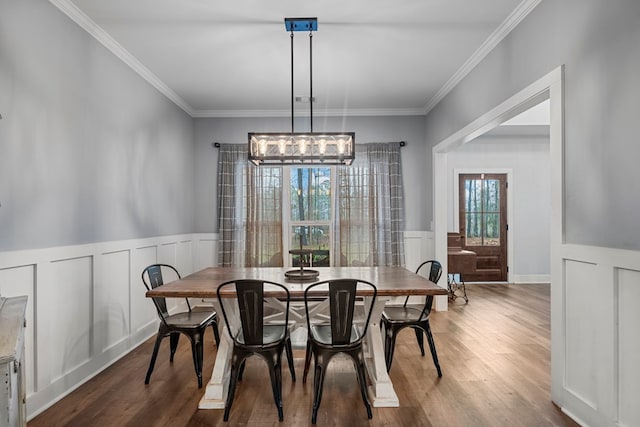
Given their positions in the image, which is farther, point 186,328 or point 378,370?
point 186,328

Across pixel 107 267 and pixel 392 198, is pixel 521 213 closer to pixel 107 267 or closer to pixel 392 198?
pixel 392 198

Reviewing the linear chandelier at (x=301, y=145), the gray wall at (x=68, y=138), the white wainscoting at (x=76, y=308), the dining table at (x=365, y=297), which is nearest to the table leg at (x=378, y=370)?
the dining table at (x=365, y=297)

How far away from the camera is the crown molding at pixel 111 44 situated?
2.80 meters

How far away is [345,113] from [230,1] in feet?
10.1

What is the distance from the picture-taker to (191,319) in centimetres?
307

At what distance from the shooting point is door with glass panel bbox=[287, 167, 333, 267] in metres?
5.77

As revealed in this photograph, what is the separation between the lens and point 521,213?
23.9 feet

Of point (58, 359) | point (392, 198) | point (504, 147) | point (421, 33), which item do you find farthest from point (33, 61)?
point (504, 147)

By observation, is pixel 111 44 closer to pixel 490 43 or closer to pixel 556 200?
pixel 490 43

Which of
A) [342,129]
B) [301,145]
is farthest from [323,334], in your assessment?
[342,129]

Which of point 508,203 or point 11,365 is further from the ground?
point 508,203

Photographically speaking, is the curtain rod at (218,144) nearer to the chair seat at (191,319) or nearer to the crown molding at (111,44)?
the crown molding at (111,44)

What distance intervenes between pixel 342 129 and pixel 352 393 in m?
3.93

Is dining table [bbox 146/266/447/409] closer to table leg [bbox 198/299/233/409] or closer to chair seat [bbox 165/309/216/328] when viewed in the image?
table leg [bbox 198/299/233/409]
